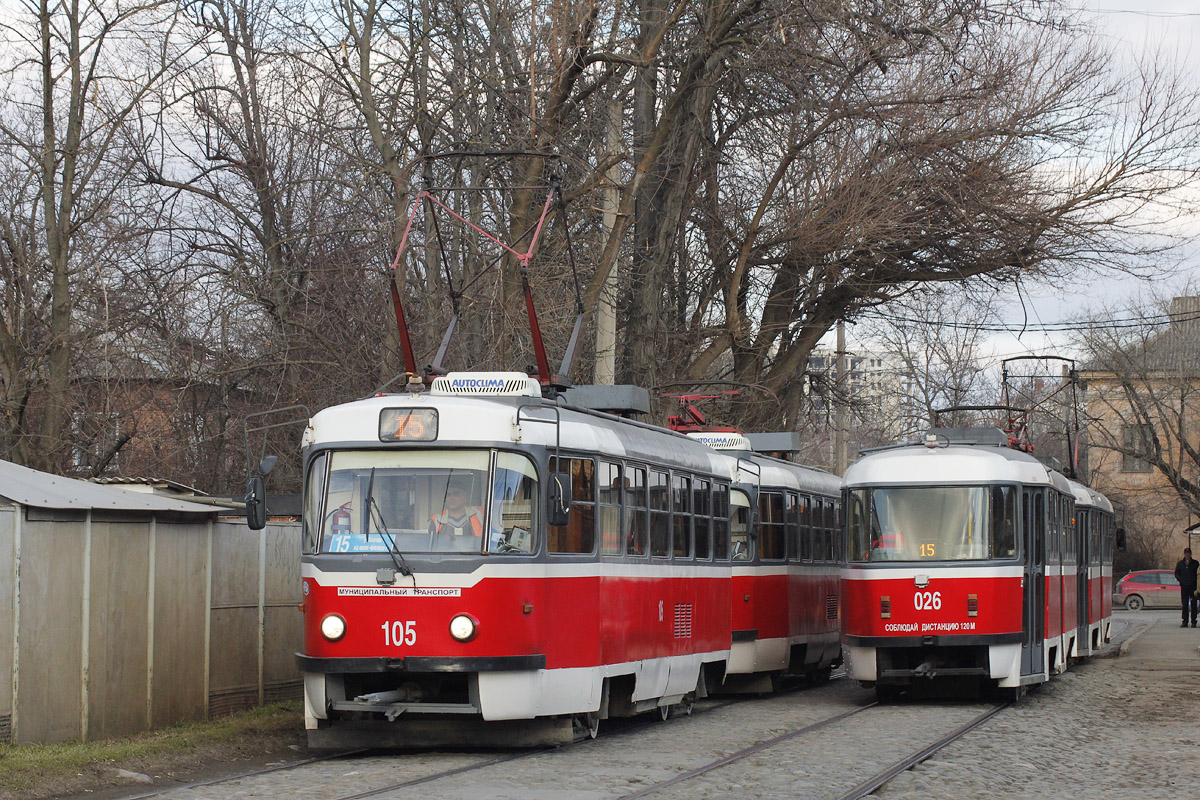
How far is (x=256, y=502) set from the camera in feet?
40.1

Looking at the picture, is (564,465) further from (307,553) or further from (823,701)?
(823,701)

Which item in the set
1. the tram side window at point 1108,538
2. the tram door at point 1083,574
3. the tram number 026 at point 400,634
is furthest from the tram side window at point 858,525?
the tram side window at point 1108,538

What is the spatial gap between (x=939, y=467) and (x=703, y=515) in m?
2.68

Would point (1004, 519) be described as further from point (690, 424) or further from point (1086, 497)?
point (1086, 497)

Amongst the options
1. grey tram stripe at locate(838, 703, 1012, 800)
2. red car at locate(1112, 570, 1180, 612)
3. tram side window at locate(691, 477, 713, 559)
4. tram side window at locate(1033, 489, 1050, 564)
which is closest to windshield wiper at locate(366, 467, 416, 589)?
grey tram stripe at locate(838, 703, 1012, 800)

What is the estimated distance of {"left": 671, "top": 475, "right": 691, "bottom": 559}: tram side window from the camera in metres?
15.1

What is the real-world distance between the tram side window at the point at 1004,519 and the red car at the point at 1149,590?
38.3m

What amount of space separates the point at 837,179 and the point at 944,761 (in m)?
14.6

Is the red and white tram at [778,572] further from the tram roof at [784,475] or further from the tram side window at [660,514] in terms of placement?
the tram side window at [660,514]

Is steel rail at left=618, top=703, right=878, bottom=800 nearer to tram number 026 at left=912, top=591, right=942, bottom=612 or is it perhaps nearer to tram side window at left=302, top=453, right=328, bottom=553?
tram number 026 at left=912, top=591, right=942, bottom=612

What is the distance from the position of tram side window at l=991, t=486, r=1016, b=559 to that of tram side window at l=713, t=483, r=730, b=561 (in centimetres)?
276

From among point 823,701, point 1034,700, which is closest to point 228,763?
point 823,701

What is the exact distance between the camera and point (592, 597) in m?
12.7

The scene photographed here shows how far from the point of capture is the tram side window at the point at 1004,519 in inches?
655
